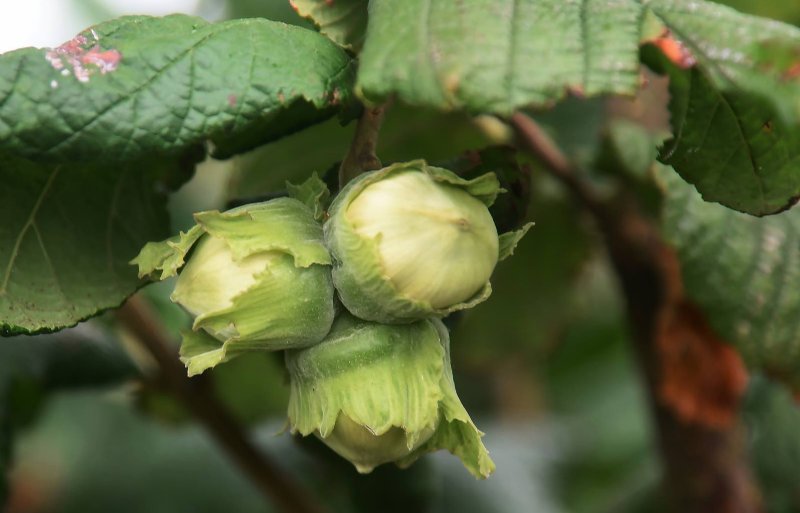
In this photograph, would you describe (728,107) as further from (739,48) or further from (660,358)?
(660,358)

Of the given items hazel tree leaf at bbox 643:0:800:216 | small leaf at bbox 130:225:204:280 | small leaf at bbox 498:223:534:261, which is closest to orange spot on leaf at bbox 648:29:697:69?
hazel tree leaf at bbox 643:0:800:216

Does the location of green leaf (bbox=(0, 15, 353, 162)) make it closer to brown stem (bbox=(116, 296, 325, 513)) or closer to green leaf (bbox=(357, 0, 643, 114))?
green leaf (bbox=(357, 0, 643, 114))

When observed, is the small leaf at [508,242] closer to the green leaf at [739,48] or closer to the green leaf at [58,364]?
the green leaf at [739,48]

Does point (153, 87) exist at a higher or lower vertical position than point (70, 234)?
higher

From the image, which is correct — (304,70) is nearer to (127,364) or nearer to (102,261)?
(102,261)

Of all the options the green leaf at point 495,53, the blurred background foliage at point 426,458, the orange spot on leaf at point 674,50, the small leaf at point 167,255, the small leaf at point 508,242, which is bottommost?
the blurred background foliage at point 426,458

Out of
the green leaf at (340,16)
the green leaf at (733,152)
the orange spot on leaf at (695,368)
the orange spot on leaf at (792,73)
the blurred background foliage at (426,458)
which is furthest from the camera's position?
the blurred background foliage at (426,458)

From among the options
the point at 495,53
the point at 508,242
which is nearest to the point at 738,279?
the point at 508,242

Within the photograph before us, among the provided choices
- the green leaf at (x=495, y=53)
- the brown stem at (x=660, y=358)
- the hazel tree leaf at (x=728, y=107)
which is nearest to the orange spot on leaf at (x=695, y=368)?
the brown stem at (x=660, y=358)
